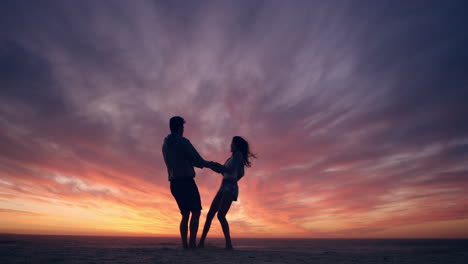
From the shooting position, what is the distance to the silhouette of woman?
22.9 feet

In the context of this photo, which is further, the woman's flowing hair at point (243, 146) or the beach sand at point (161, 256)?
the woman's flowing hair at point (243, 146)

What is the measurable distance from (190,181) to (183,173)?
9.8 inches

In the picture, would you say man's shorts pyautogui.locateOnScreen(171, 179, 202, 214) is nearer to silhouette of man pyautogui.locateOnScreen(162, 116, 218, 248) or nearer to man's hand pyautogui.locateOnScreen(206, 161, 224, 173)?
silhouette of man pyautogui.locateOnScreen(162, 116, 218, 248)

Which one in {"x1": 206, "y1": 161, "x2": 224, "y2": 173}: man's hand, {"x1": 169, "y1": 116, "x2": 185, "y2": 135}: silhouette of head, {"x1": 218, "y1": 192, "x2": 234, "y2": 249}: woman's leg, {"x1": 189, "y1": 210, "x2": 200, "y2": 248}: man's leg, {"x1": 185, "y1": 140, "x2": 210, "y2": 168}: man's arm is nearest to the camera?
{"x1": 189, "y1": 210, "x2": 200, "y2": 248}: man's leg

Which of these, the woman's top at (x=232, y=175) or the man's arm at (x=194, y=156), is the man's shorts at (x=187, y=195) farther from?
the woman's top at (x=232, y=175)

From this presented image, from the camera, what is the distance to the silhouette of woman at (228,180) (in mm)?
6965

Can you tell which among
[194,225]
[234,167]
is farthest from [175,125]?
[194,225]

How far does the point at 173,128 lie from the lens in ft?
21.9

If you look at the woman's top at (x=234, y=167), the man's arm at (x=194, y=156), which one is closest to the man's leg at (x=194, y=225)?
the man's arm at (x=194, y=156)

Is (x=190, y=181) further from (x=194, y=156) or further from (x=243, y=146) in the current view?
(x=243, y=146)

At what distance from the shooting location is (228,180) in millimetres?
7219

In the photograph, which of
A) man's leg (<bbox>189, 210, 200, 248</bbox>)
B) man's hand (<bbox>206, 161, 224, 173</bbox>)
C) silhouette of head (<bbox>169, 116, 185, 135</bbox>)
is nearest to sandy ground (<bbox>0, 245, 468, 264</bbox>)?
man's leg (<bbox>189, 210, 200, 248</bbox>)

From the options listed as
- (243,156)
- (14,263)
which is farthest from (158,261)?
(243,156)

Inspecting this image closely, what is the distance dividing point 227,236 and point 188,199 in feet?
4.56
